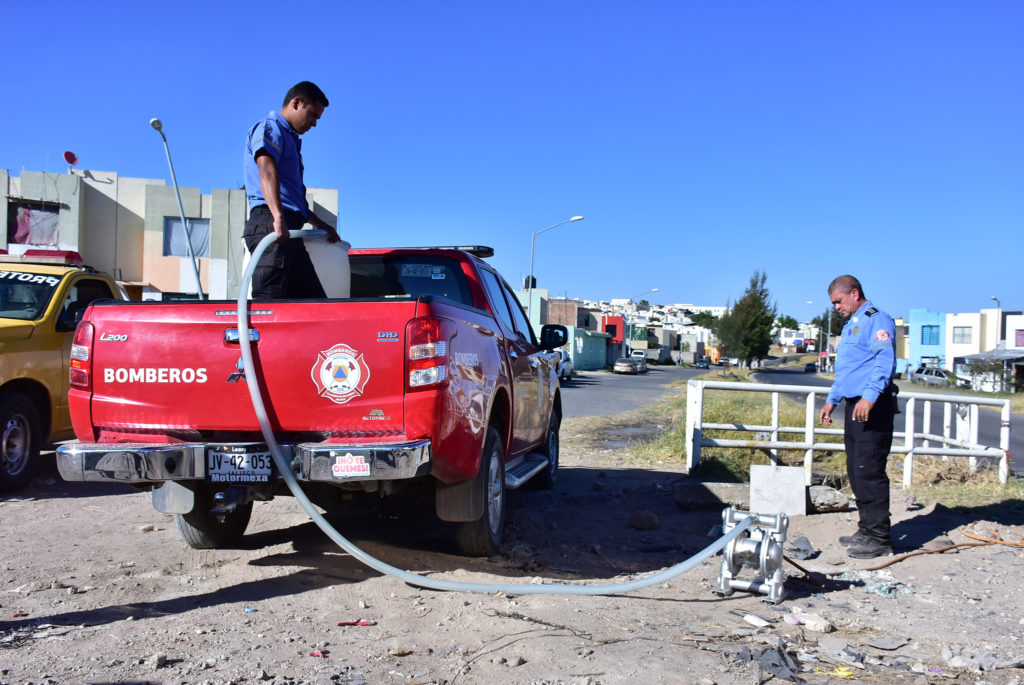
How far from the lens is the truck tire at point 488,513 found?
477 cm

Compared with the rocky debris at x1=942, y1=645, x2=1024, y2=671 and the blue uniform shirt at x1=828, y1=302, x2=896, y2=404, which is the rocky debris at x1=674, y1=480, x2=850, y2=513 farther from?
the rocky debris at x1=942, y1=645, x2=1024, y2=671

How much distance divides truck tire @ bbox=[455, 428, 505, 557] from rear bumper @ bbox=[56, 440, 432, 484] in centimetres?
79

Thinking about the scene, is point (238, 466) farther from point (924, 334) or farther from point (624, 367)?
point (924, 334)

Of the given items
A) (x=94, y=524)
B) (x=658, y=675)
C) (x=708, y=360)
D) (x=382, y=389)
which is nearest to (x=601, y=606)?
(x=658, y=675)

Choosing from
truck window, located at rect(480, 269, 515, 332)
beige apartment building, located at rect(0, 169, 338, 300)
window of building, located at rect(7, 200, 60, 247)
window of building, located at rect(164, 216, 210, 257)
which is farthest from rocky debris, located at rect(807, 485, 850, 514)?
window of building, located at rect(7, 200, 60, 247)

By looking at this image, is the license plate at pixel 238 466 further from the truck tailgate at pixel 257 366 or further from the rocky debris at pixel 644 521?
the rocky debris at pixel 644 521

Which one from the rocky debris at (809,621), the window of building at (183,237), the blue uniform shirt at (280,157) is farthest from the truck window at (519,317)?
the window of building at (183,237)

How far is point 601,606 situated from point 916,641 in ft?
5.07

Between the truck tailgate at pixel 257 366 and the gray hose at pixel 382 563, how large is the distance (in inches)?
4.2

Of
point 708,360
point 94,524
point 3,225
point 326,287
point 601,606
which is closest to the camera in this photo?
point 601,606

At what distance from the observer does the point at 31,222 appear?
104ft

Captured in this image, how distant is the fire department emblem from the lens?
160 inches

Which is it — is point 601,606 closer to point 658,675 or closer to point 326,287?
point 658,675

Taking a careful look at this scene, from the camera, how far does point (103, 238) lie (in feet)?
109
